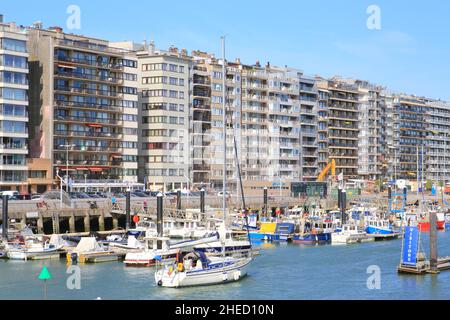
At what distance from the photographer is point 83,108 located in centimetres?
10344

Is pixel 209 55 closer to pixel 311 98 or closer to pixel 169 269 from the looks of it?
pixel 311 98

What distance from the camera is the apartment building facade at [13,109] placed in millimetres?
92938

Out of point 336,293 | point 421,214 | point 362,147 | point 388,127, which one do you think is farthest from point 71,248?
point 388,127

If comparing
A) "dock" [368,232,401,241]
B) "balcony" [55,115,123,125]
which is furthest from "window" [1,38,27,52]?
"dock" [368,232,401,241]

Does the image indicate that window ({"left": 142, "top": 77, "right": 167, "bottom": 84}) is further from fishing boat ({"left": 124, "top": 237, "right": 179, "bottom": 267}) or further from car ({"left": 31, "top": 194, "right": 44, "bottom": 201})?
fishing boat ({"left": 124, "top": 237, "right": 179, "bottom": 267})

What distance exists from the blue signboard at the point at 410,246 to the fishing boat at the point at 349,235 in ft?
75.9

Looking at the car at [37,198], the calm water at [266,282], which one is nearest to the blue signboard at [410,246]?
the calm water at [266,282]

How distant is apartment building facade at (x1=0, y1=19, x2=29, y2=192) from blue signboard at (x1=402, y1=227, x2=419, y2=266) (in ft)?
190

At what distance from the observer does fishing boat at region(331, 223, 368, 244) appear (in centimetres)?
7156

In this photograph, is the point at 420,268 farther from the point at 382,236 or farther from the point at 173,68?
the point at 173,68

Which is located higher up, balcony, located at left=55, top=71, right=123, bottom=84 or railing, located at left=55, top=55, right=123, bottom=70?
railing, located at left=55, top=55, right=123, bottom=70

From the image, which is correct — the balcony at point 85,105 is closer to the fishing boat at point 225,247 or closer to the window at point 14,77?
the window at point 14,77

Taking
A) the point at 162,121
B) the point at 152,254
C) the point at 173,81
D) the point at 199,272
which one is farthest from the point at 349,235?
the point at 173,81

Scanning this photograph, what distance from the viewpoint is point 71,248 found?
56.6 meters
